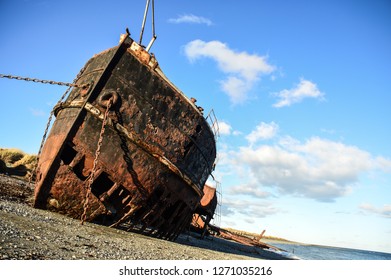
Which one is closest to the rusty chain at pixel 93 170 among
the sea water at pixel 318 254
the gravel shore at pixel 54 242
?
the gravel shore at pixel 54 242

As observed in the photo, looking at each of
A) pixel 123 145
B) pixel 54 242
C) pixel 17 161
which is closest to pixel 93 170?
pixel 123 145

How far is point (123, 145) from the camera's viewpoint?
5.65m

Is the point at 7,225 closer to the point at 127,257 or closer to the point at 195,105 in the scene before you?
the point at 127,257

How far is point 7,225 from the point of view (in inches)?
139

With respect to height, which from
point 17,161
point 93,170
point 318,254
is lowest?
point 17,161

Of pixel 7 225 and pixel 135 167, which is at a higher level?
pixel 135 167

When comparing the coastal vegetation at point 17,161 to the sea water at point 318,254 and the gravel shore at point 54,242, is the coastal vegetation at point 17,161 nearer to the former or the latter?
the gravel shore at point 54,242

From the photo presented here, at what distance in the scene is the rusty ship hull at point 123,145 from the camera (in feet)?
17.9

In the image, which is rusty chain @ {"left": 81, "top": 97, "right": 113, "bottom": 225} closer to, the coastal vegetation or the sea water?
the coastal vegetation

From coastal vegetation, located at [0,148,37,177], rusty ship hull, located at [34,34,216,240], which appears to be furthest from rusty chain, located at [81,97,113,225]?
coastal vegetation, located at [0,148,37,177]

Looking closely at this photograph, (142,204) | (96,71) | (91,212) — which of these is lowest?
(91,212)

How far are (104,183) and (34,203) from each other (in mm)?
1393

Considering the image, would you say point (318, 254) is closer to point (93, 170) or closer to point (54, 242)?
point (93, 170)
